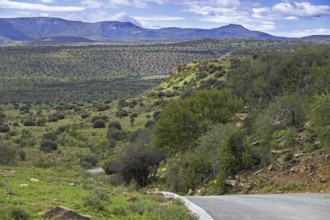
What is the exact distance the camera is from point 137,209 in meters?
13.0

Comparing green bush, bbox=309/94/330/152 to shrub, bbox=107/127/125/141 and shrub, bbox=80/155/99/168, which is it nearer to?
shrub, bbox=80/155/99/168

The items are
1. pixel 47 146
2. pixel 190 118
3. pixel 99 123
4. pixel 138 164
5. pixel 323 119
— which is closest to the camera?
pixel 323 119

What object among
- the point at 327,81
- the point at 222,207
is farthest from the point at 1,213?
the point at 327,81

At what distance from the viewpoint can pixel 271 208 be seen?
13750mm

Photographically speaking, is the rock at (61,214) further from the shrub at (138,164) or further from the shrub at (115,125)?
the shrub at (115,125)

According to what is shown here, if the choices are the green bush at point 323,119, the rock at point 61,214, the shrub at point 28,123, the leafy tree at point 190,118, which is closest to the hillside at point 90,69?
the shrub at point 28,123

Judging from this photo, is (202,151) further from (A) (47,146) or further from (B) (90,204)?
(A) (47,146)

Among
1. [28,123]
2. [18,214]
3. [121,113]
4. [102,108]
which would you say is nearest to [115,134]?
[121,113]

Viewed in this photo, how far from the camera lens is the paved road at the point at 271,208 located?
1240cm

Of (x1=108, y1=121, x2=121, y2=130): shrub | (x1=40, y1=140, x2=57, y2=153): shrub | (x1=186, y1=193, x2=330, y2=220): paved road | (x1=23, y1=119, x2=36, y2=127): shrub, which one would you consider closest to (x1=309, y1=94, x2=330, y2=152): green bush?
(x1=186, y1=193, x2=330, y2=220): paved road

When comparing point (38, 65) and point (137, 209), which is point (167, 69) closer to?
point (38, 65)

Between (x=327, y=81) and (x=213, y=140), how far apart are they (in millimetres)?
8262

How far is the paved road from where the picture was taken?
12.4m

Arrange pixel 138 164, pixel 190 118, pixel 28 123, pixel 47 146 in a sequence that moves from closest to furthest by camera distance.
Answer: pixel 138 164, pixel 190 118, pixel 47 146, pixel 28 123
